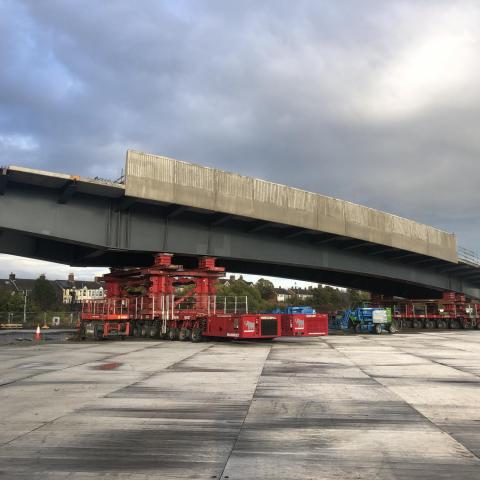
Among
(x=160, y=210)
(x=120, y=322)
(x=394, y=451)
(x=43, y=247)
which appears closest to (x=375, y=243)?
(x=160, y=210)

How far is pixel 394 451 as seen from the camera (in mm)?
6180

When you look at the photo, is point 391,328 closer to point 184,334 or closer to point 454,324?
point 454,324

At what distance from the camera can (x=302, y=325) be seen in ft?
89.4

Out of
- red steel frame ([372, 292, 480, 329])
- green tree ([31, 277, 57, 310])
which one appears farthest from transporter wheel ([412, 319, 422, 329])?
green tree ([31, 277, 57, 310])

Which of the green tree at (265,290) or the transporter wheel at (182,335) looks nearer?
the transporter wheel at (182,335)

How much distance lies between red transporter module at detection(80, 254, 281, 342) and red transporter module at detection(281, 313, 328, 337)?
1.96ft

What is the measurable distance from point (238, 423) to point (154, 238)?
22549 mm

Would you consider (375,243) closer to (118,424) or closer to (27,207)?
(27,207)

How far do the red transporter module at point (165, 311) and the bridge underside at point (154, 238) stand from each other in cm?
130

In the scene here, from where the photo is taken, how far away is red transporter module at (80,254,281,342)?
28406 mm

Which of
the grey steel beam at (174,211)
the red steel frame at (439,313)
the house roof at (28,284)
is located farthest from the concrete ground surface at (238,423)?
the house roof at (28,284)

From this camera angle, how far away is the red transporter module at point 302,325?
89.0 ft

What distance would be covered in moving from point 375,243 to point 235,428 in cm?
3164

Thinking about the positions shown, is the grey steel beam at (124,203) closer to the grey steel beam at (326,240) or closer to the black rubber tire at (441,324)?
the grey steel beam at (326,240)
